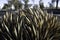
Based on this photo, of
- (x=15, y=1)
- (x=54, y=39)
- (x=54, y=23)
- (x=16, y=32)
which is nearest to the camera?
(x=16, y=32)

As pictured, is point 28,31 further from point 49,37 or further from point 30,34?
point 49,37

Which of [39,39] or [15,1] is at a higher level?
[39,39]

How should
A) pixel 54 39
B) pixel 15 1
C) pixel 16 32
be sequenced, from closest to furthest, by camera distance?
pixel 16 32, pixel 54 39, pixel 15 1

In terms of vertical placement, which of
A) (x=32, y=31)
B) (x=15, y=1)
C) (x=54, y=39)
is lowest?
(x=15, y=1)

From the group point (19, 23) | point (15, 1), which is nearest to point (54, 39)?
point (19, 23)

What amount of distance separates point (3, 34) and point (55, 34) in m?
1.83

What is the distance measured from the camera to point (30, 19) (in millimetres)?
7641

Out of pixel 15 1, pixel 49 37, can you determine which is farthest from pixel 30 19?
pixel 15 1

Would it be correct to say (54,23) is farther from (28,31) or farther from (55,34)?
(28,31)

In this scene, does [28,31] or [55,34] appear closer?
[28,31]

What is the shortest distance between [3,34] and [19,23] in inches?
25.7

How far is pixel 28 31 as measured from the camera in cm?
698

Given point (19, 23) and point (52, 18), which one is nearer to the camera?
point (19, 23)

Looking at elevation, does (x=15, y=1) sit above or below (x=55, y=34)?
below
